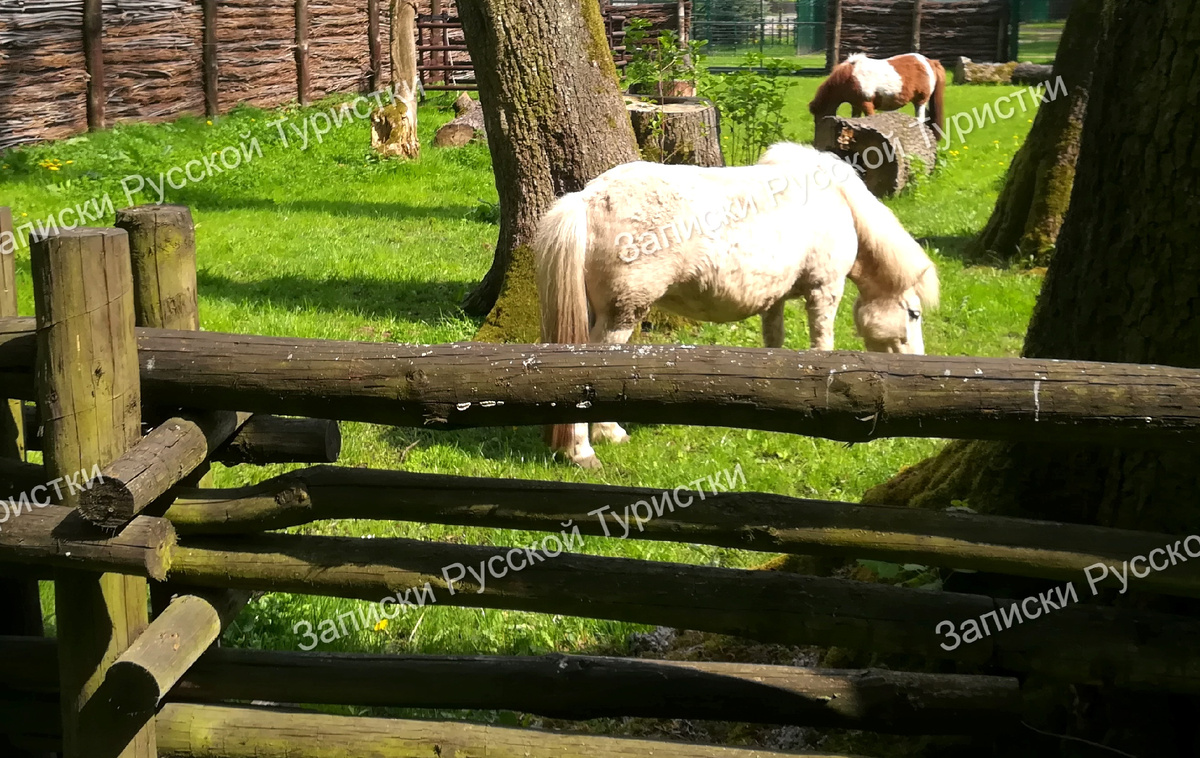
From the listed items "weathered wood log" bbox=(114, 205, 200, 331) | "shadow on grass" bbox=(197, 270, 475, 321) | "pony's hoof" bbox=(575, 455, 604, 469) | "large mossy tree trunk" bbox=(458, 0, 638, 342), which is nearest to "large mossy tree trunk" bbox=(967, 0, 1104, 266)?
"large mossy tree trunk" bbox=(458, 0, 638, 342)

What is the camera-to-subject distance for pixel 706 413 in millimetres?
2518

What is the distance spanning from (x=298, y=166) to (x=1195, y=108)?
41.7 feet

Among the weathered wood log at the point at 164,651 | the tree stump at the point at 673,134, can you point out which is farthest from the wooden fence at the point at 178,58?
the weathered wood log at the point at 164,651

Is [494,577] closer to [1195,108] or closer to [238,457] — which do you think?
[238,457]

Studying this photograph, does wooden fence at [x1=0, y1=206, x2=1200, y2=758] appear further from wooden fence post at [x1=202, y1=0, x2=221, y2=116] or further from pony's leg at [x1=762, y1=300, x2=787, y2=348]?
wooden fence post at [x1=202, y1=0, x2=221, y2=116]

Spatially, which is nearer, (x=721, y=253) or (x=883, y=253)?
(x=721, y=253)

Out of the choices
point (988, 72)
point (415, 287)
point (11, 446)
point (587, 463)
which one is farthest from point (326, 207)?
point (988, 72)

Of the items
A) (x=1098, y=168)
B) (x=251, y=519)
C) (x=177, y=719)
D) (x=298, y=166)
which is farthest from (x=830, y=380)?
(x=298, y=166)

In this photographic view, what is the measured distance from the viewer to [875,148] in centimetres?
1280

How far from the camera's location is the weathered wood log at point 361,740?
2805 millimetres

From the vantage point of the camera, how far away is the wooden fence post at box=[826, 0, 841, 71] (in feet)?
101

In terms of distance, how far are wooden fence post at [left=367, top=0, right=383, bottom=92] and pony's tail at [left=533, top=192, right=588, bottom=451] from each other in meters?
17.7

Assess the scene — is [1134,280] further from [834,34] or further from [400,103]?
[834,34]

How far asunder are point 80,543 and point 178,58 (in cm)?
1560
